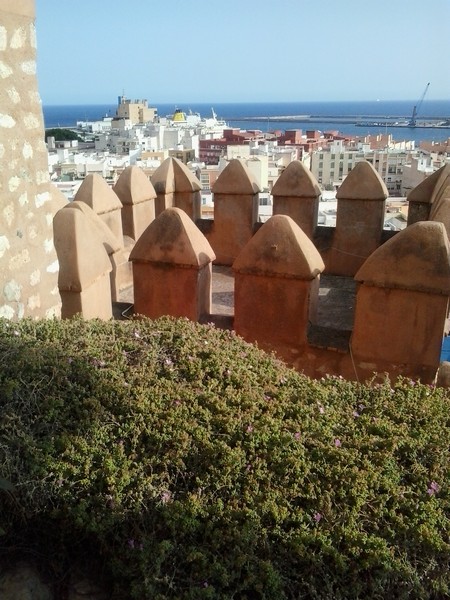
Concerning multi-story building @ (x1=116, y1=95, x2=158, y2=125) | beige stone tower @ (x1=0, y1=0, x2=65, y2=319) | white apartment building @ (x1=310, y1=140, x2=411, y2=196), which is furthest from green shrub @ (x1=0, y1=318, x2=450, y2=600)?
multi-story building @ (x1=116, y1=95, x2=158, y2=125)

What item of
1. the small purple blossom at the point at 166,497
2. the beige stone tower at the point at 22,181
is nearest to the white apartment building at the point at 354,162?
the beige stone tower at the point at 22,181

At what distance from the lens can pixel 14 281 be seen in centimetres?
459

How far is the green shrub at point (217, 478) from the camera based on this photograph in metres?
2.40

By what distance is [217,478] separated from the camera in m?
2.69

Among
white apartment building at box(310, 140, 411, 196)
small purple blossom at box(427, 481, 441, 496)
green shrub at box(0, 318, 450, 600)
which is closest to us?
green shrub at box(0, 318, 450, 600)

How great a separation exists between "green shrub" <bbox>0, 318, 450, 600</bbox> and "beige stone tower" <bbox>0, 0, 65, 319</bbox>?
1.15 m

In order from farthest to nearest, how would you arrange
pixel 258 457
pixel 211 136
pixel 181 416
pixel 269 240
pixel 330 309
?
pixel 211 136
pixel 330 309
pixel 269 240
pixel 181 416
pixel 258 457

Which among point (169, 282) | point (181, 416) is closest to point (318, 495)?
point (181, 416)

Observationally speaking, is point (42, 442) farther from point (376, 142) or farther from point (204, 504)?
point (376, 142)

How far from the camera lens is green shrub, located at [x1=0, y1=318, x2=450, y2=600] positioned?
2.40m

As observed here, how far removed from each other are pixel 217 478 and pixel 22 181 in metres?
2.91

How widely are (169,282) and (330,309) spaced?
211 centimetres

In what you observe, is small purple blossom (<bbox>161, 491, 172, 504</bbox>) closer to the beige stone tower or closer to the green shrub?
the green shrub

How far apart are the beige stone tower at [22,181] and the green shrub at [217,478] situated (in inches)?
45.4
